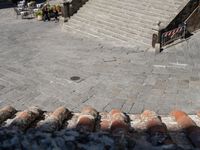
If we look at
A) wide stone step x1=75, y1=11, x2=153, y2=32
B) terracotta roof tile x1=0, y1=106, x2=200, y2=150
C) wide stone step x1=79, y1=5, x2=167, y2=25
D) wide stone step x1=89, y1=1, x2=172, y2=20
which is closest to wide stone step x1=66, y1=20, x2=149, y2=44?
wide stone step x1=75, y1=11, x2=153, y2=32

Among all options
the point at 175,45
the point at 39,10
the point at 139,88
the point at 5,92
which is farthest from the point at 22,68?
the point at 39,10

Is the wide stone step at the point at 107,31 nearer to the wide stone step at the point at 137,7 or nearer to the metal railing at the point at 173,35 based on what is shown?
the metal railing at the point at 173,35

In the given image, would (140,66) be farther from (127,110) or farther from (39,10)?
(39,10)

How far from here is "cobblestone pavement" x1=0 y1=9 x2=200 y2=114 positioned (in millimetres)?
10852

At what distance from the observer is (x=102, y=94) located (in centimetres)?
1133

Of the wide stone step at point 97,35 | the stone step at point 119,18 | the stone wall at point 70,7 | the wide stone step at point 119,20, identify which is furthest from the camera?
the stone wall at point 70,7

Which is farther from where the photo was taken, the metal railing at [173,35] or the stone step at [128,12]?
the stone step at [128,12]

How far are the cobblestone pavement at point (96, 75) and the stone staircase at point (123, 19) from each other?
845mm

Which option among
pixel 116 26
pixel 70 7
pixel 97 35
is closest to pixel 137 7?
pixel 116 26

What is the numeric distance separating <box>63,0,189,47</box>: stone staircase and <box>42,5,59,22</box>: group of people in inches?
95.2

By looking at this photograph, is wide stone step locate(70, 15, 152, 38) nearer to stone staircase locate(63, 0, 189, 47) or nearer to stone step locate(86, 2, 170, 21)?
stone staircase locate(63, 0, 189, 47)

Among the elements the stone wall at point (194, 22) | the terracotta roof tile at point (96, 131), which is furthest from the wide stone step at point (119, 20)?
the terracotta roof tile at point (96, 131)

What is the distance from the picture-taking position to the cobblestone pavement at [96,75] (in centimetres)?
1085

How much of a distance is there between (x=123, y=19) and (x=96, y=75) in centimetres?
570
